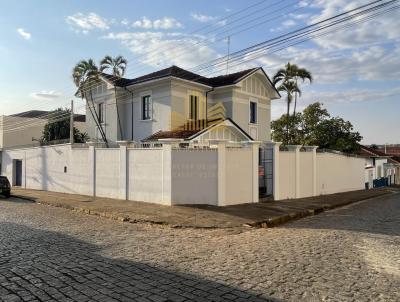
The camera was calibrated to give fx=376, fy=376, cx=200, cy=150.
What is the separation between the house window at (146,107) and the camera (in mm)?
24250

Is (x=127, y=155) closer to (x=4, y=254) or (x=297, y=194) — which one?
(x=297, y=194)

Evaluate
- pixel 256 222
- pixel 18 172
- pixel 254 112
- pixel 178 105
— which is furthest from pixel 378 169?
pixel 18 172

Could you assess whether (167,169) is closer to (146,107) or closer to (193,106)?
(193,106)

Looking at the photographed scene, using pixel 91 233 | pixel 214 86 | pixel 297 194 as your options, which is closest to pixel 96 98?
pixel 214 86

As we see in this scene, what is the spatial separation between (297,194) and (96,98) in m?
16.3

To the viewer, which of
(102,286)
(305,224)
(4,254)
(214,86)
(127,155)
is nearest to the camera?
(102,286)

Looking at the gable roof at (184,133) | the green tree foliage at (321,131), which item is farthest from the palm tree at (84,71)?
the green tree foliage at (321,131)

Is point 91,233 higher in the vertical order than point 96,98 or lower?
lower

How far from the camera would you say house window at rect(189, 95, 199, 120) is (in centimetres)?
2419

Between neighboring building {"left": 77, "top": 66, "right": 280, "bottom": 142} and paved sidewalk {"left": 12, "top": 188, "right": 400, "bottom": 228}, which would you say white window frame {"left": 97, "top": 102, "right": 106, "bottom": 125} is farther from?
paved sidewalk {"left": 12, "top": 188, "right": 400, "bottom": 228}

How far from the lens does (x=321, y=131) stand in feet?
115

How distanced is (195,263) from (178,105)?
16805mm

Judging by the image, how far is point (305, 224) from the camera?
12.6m

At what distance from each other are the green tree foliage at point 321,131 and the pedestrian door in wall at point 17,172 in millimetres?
23720
